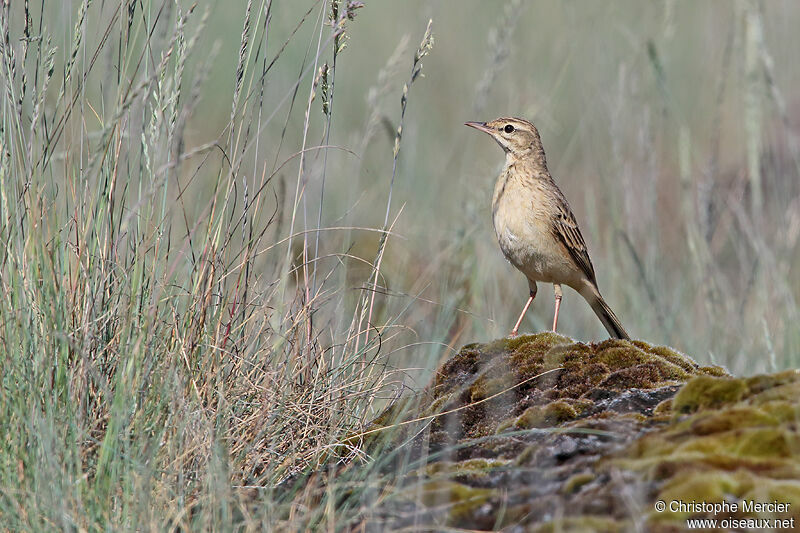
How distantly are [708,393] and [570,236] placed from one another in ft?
9.01

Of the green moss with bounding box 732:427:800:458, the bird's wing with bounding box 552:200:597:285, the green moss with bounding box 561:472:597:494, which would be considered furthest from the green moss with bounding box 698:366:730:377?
the bird's wing with bounding box 552:200:597:285

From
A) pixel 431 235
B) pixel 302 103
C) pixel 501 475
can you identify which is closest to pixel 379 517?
pixel 501 475

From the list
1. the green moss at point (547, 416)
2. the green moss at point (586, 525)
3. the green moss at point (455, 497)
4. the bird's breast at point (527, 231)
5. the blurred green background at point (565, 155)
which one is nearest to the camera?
the green moss at point (586, 525)

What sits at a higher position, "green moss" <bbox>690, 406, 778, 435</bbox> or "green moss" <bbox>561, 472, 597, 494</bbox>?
"green moss" <bbox>690, 406, 778, 435</bbox>

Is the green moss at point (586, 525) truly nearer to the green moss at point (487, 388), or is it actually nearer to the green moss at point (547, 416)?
the green moss at point (547, 416)

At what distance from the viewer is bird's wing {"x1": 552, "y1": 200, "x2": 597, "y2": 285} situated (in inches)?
206

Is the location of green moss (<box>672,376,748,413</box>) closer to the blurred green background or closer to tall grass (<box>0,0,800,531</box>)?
tall grass (<box>0,0,800,531</box>)

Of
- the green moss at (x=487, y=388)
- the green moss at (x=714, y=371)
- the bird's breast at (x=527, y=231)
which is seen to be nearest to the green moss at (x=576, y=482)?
the green moss at (x=487, y=388)

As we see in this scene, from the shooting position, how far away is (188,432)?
9.66 ft

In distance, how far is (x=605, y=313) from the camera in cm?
532

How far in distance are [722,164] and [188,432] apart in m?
9.89

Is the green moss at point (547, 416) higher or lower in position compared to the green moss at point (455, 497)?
higher

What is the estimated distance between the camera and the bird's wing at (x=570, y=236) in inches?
206

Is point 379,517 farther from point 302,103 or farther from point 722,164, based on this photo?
point 722,164
